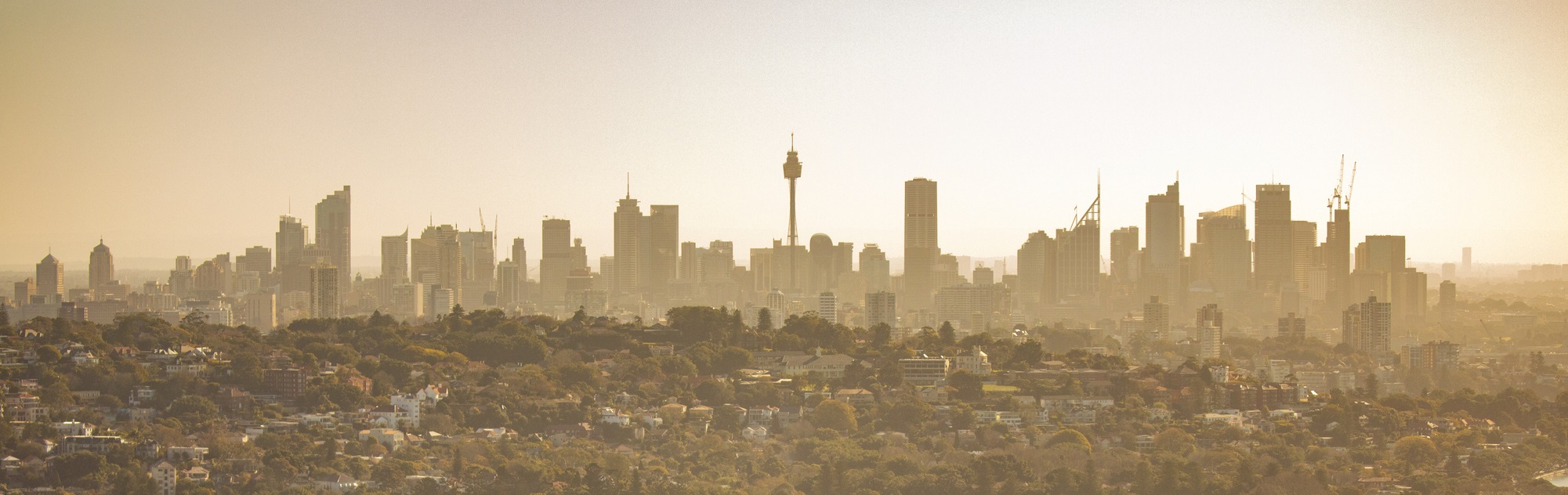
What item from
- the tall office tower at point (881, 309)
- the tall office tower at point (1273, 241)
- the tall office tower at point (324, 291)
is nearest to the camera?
→ the tall office tower at point (881, 309)

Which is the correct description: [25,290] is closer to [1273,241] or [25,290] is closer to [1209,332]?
[1209,332]

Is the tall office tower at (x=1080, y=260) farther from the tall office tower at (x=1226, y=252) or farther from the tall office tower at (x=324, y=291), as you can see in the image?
the tall office tower at (x=324, y=291)

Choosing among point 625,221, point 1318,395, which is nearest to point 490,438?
point 1318,395

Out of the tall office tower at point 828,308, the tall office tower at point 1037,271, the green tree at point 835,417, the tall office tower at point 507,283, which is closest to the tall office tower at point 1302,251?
the tall office tower at point 1037,271

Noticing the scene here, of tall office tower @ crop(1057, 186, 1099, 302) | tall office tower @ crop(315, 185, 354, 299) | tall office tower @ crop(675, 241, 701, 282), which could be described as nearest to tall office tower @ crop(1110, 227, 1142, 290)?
tall office tower @ crop(1057, 186, 1099, 302)

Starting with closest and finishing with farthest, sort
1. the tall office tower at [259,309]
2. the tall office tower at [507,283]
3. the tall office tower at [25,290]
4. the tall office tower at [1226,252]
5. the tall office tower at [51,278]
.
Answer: the tall office tower at [51,278] → the tall office tower at [25,290] → the tall office tower at [259,309] → the tall office tower at [1226,252] → the tall office tower at [507,283]

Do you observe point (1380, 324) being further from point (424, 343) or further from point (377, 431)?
point (377, 431)

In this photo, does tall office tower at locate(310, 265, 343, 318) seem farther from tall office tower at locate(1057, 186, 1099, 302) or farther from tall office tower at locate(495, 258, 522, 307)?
tall office tower at locate(1057, 186, 1099, 302)
